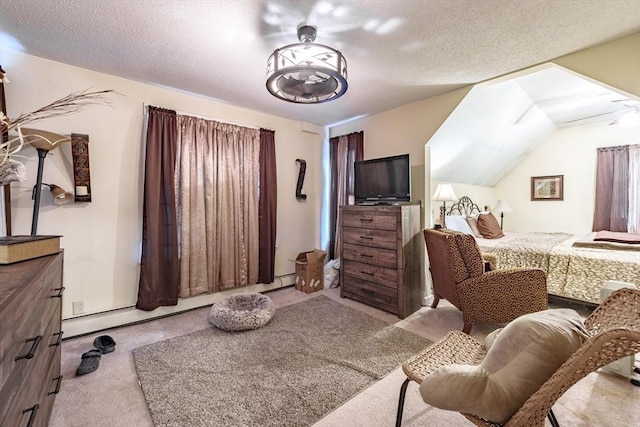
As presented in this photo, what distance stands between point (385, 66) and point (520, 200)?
4.78m

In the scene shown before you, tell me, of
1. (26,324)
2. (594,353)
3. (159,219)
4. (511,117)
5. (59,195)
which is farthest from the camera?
(511,117)

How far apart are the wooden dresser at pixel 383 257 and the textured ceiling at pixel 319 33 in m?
1.38

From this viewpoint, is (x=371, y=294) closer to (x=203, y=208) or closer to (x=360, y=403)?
(x=360, y=403)

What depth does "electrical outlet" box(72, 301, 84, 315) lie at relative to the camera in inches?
88.9

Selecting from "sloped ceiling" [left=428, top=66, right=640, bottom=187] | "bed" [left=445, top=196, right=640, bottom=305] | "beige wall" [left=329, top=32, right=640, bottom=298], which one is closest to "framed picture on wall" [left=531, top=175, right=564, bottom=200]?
"sloped ceiling" [left=428, top=66, right=640, bottom=187]

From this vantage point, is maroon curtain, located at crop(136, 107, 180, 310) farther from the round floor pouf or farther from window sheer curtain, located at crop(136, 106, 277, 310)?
the round floor pouf

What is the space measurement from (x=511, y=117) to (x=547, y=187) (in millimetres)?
2396

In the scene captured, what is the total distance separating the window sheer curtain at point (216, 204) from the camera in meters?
2.76

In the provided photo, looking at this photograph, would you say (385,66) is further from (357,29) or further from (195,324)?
(195,324)

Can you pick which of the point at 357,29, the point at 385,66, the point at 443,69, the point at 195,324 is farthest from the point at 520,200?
the point at 195,324

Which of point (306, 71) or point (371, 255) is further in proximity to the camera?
point (371, 255)

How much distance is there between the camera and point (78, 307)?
2.27m

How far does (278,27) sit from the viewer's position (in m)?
1.75

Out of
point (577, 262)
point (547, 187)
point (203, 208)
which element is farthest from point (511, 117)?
point (203, 208)
